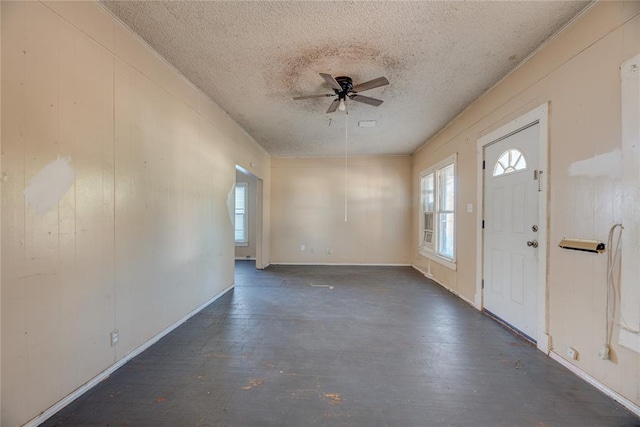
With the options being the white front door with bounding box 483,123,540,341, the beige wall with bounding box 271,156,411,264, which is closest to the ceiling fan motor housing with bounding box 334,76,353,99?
the white front door with bounding box 483,123,540,341

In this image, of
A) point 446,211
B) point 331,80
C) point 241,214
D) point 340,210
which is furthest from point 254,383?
point 241,214

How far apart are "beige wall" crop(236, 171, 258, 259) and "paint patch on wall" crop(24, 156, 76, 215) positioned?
5.63m

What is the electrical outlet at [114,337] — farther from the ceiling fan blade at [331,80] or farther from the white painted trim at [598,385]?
the white painted trim at [598,385]

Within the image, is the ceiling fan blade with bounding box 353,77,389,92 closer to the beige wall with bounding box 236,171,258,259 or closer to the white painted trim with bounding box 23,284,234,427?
the white painted trim with bounding box 23,284,234,427

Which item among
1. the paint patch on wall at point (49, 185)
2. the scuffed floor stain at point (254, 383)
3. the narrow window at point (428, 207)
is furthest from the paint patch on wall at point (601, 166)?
the paint patch on wall at point (49, 185)

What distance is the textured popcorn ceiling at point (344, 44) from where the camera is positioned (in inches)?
74.0

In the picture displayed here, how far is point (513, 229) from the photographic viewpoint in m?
2.73

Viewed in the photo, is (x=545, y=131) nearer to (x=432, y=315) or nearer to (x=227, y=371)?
(x=432, y=315)

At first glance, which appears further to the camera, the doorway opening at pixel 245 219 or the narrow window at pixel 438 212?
the doorway opening at pixel 245 219

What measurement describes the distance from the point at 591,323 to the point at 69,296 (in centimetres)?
348

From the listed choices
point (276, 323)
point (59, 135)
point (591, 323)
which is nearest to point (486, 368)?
point (591, 323)

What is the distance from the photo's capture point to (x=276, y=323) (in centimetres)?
293

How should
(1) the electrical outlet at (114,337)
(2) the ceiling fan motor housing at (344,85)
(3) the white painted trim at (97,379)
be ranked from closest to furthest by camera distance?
(3) the white painted trim at (97,379)
(1) the electrical outlet at (114,337)
(2) the ceiling fan motor housing at (344,85)

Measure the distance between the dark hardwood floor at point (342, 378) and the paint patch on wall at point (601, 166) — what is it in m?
1.47
